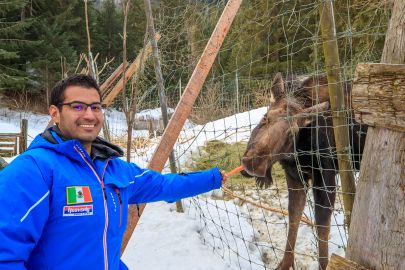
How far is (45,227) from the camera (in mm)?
1631

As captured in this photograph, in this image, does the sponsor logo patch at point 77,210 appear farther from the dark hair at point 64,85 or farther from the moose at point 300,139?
the moose at point 300,139

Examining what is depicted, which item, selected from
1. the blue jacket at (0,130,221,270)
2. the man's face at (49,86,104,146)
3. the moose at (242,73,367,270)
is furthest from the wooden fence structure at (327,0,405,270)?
the moose at (242,73,367,270)

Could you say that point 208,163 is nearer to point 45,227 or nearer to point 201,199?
point 201,199

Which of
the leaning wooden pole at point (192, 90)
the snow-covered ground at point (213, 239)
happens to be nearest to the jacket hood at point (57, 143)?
the leaning wooden pole at point (192, 90)

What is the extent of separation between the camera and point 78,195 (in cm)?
171

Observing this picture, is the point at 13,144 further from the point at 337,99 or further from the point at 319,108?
the point at 337,99

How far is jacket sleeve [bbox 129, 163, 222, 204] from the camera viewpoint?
2.45m

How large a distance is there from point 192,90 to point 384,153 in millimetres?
1927

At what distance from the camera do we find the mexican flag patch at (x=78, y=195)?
1.68 metres

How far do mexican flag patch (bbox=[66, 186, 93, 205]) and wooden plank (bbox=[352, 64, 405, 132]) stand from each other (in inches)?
50.1

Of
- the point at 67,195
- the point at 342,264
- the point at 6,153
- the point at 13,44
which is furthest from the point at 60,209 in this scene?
the point at 13,44

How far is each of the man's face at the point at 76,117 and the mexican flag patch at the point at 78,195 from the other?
0.96 feet

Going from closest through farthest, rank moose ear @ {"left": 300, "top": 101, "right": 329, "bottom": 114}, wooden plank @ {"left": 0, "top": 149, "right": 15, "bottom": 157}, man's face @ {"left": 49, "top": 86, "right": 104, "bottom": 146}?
man's face @ {"left": 49, "top": 86, "right": 104, "bottom": 146} → moose ear @ {"left": 300, "top": 101, "right": 329, "bottom": 114} → wooden plank @ {"left": 0, "top": 149, "right": 15, "bottom": 157}

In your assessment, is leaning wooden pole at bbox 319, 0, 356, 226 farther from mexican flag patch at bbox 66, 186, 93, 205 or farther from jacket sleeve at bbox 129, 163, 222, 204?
mexican flag patch at bbox 66, 186, 93, 205
